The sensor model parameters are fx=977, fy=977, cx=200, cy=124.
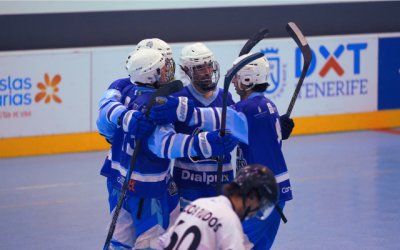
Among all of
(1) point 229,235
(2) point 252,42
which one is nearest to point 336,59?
(2) point 252,42

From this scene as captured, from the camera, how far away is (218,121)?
15.9ft

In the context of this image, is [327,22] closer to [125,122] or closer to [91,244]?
[91,244]

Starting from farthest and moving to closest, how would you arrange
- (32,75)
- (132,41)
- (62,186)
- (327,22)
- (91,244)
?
1. (327,22)
2. (132,41)
3. (32,75)
4. (62,186)
5. (91,244)

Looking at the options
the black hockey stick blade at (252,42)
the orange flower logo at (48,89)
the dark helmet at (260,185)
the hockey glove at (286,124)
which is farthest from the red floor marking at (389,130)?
the dark helmet at (260,185)

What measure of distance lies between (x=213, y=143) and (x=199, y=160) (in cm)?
50

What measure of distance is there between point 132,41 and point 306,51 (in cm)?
494

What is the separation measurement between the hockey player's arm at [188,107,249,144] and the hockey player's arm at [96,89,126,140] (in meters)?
0.39

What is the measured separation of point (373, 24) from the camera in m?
11.1

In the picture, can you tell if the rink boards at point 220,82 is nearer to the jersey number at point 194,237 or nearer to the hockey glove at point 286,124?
the hockey glove at point 286,124

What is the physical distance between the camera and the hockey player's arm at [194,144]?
4641 mm

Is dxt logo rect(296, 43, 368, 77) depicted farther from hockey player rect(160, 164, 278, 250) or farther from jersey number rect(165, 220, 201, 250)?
jersey number rect(165, 220, 201, 250)

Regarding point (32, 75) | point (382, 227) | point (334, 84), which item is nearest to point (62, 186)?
point (32, 75)

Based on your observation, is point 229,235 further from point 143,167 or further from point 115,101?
point 115,101

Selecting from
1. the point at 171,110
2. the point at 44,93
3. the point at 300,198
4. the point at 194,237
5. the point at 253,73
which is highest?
the point at 253,73
